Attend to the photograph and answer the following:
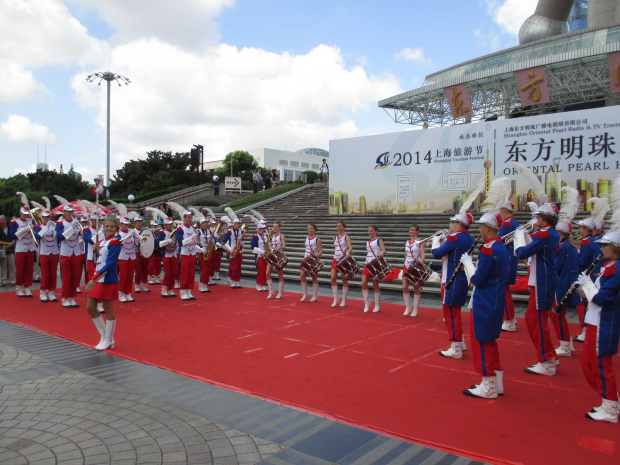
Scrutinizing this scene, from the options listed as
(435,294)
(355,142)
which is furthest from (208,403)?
(355,142)

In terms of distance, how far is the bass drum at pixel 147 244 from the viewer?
11609mm

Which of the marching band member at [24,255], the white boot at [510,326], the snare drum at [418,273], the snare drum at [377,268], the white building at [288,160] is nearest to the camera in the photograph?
the white boot at [510,326]

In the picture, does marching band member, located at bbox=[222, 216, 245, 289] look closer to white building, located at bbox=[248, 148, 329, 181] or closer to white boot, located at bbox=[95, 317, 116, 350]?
white boot, located at bbox=[95, 317, 116, 350]

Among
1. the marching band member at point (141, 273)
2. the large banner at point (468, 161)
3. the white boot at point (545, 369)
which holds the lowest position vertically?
the white boot at point (545, 369)

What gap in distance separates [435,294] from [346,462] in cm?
819

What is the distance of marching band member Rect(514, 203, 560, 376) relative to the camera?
544cm

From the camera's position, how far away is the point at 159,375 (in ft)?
18.0

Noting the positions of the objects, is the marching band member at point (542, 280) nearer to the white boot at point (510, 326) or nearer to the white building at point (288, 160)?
the white boot at point (510, 326)

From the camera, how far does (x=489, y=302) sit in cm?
470

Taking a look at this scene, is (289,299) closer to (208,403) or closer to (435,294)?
(435,294)

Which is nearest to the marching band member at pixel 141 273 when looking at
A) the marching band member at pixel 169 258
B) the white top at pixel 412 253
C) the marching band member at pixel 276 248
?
the marching band member at pixel 169 258

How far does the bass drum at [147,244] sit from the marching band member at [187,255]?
1.23m

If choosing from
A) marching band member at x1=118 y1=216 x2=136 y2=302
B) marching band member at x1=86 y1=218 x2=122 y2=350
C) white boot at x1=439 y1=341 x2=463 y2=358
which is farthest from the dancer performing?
marching band member at x1=118 y1=216 x2=136 y2=302

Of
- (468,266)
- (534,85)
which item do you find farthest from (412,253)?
(534,85)
